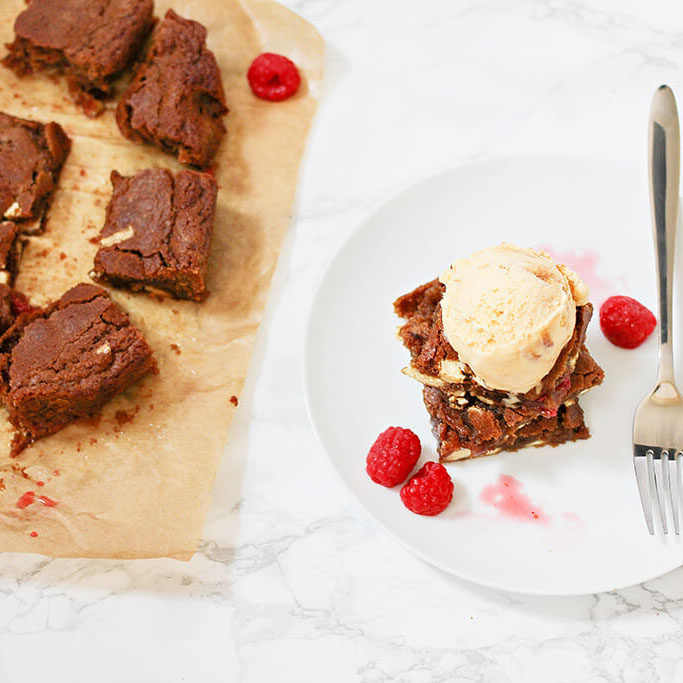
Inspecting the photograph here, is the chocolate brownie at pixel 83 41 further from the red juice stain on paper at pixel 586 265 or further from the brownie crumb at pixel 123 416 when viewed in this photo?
the red juice stain on paper at pixel 586 265

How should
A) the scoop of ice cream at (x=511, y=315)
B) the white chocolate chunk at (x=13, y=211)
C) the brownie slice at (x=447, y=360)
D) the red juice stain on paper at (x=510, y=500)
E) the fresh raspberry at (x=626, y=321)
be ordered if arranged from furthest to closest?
the white chocolate chunk at (x=13, y=211)
the fresh raspberry at (x=626, y=321)
the red juice stain on paper at (x=510, y=500)
the brownie slice at (x=447, y=360)
the scoop of ice cream at (x=511, y=315)

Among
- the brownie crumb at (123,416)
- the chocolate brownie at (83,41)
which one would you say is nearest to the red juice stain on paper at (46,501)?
the brownie crumb at (123,416)

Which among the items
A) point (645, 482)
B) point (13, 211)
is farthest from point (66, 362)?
point (645, 482)

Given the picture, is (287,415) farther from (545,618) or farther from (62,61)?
(62,61)

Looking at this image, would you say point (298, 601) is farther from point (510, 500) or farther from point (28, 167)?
point (28, 167)

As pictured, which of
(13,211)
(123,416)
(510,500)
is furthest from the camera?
(13,211)

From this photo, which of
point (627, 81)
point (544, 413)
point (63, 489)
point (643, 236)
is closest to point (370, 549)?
point (544, 413)

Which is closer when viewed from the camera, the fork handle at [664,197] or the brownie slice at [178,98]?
the fork handle at [664,197]
